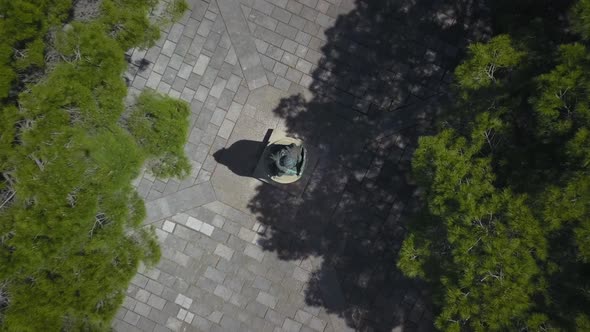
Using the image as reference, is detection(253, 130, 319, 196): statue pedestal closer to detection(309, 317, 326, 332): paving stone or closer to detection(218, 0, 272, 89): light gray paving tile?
detection(218, 0, 272, 89): light gray paving tile

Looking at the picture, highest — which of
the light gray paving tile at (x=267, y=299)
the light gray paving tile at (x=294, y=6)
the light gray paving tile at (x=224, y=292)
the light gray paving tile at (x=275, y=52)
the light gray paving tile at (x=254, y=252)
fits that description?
the light gray paving tile at (x=294, y=6)

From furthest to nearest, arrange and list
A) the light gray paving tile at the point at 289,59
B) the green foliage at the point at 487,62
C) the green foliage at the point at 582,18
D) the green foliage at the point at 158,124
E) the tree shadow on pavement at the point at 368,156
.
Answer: the light gray paving tile at the point at 289,59, the tree shadow on pavement at the point at 368,156, the green foliage at the point at 158,124, the green foliage at the point at 487,62, the green foliage at the point at 582,18

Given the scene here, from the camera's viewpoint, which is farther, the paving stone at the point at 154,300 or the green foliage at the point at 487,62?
the paving stone at the point at 154,300

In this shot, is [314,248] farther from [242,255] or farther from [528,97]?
[528,97]

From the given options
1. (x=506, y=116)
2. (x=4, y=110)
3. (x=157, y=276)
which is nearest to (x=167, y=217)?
(x=157, y=276)

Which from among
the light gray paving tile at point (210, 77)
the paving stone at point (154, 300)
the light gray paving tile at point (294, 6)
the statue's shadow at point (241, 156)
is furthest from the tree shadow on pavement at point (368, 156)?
the paving stone at point (154, 300)

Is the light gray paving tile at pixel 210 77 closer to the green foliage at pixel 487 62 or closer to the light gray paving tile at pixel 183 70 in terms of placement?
the light gray paving tile at pixel 183 70
